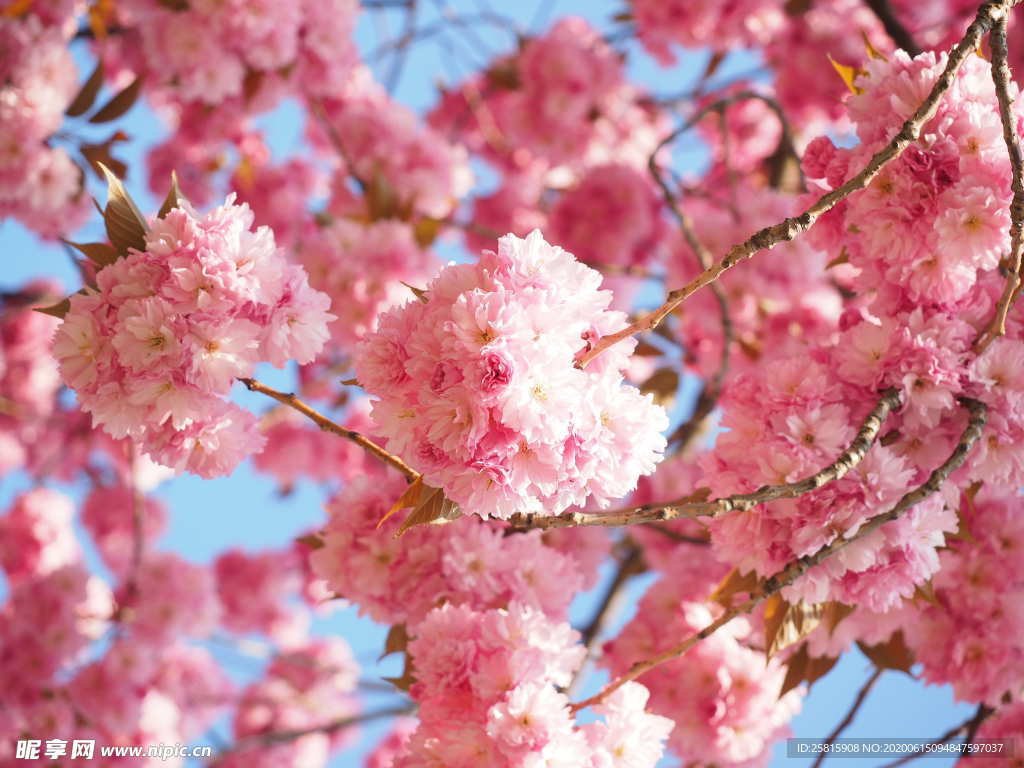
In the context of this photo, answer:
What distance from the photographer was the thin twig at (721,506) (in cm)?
102

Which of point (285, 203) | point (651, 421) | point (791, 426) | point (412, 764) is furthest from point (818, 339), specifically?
point (285, 203)

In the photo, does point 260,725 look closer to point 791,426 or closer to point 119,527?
point 119,527

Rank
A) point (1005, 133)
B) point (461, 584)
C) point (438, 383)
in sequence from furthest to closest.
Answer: point (461, 584) → point (1005, 133) → point (438, 383)

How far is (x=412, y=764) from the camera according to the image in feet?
4.23

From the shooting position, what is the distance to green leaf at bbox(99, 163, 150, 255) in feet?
3.83

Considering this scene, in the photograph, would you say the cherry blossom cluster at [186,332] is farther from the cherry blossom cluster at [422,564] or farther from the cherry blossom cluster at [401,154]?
the cherry blossom cluster at [401,154]

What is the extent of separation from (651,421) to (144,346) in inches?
23.7

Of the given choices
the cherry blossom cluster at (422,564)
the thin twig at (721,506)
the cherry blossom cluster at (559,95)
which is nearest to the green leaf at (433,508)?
the thin twig at (721,506)

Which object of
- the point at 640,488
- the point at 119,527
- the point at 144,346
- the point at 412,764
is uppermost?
the point at 119,527

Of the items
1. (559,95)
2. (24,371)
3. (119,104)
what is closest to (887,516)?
(119,104)

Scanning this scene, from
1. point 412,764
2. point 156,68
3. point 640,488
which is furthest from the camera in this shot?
point 640,488

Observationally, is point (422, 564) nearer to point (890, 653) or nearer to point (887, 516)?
point (887, 516)

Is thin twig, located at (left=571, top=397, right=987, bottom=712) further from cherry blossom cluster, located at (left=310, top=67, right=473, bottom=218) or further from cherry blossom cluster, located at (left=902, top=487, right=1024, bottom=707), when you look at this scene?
cherry blossom cluster, located at (left=310, top=67, right=473, bottom=218)

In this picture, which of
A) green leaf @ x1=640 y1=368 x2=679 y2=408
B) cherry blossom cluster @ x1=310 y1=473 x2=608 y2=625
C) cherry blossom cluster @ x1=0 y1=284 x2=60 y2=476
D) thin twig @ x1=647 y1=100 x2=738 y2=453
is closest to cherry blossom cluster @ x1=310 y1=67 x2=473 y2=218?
green leaf @ x1=640 y1=368 x2=679 y2=408
